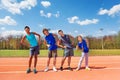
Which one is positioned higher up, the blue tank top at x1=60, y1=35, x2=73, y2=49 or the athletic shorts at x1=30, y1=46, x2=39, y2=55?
the blue tank top at x1=60, y1=35, x2=73, y2=49

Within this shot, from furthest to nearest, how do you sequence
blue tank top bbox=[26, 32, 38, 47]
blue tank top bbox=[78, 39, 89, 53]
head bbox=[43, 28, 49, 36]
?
blue tank top bbox=[78, 39, 89, 53], head bbox=[43, 28, 49, 36], blue tank top bbox=[26, 32, 38, 47]

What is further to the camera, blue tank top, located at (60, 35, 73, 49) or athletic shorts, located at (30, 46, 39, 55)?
blue tank top, located at (60, 35, 73, 49)

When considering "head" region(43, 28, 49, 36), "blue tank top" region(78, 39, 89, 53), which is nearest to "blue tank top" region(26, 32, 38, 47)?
"head" region(43, 28, 49, 36)

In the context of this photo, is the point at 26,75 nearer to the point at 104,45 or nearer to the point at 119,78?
the point at 119,78

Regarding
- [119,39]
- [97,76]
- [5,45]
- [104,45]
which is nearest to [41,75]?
[97,76]

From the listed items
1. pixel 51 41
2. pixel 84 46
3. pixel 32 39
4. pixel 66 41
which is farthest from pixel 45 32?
pixel 84 46

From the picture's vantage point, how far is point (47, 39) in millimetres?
11828

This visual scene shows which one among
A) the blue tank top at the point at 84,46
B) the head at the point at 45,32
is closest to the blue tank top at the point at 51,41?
the head at the point at 45,32

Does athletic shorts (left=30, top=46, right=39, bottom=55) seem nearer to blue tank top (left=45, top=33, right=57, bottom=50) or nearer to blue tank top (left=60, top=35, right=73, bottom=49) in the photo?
blue tank top (left=45, top=33, right=57, bottom=50)

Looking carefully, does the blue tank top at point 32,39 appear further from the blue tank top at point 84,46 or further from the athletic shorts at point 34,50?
the blue tank top at point 84,46

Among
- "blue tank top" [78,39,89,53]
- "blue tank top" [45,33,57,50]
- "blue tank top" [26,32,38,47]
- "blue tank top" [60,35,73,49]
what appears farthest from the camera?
"blue tank top" [78,39,89,53]

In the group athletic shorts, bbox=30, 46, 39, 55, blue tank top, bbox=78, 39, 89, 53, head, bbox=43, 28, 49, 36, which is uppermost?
head, bbox=43, 28, 49, 36

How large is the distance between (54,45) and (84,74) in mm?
1995

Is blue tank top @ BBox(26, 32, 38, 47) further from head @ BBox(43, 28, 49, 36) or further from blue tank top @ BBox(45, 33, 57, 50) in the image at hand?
blue tank top @ BBox(45, 33, 57, 50)
